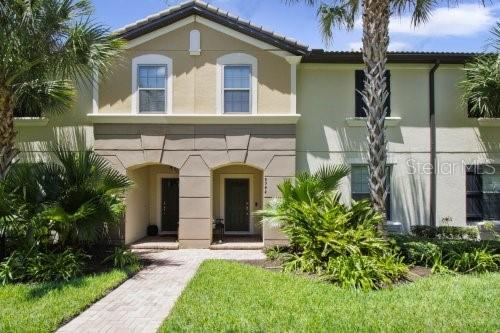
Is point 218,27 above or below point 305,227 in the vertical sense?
above

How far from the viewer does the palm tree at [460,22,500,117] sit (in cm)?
1363

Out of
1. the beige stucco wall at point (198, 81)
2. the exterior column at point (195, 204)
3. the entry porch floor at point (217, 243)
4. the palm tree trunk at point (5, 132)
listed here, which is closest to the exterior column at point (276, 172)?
the entry porch floor at point (217, 243)

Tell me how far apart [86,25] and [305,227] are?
7.41 m

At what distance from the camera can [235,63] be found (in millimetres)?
14539

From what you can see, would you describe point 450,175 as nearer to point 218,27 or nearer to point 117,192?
point 218,27

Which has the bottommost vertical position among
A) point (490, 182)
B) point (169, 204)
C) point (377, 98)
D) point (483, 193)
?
point (169, 204)

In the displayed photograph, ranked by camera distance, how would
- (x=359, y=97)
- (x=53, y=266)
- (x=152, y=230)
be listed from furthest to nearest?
(x=152, y=230), (x=359, y=97), (x=53, y=266)

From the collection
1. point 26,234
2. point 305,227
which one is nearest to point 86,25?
point 26,234

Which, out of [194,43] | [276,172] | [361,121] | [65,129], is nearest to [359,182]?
[361,121]

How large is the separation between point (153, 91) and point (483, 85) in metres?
10.7

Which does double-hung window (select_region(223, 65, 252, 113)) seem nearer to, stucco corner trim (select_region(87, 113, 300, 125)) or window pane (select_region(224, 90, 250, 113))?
window pane (select_region(224, 90, 250, 113))

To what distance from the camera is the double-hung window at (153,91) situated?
1457cm

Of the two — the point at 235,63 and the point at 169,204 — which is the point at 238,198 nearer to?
the point at 169,204

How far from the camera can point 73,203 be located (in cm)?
1021
